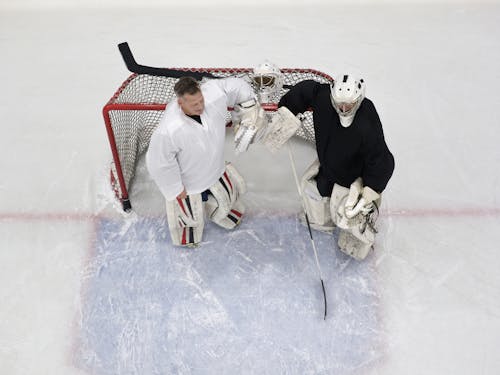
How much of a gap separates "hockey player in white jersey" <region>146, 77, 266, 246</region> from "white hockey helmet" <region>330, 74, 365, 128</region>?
0.40m

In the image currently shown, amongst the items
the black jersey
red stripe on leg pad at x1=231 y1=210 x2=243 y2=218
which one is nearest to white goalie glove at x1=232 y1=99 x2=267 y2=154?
the black jersey

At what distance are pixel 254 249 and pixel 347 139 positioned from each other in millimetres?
941

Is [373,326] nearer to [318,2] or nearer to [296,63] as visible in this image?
[296,63]

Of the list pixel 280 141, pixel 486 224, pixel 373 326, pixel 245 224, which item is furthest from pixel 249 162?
pixel 486 224

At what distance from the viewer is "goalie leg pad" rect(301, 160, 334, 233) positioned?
2314mm

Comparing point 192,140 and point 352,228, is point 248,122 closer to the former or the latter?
point 192,140

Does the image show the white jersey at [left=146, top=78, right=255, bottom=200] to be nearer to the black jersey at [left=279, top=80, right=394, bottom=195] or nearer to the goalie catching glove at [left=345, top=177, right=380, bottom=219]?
the black jersey at [left=279, top=80, right=394, bottom=195]

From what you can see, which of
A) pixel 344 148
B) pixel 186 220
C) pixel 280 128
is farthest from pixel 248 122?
pixel 186 220

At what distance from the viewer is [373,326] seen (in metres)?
2.25

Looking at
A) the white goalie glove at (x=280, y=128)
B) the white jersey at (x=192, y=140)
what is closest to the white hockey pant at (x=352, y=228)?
the white goalie glove at (x=280, y=128)

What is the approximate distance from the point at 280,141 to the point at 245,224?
716 millimetres

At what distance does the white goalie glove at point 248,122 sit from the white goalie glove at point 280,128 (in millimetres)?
57

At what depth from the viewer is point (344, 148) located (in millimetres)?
1910

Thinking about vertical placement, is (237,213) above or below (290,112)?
below
